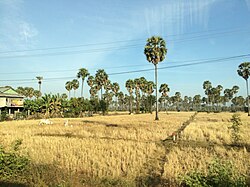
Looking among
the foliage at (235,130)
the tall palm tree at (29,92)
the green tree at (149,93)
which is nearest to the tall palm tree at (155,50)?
the foliage at (235,130)

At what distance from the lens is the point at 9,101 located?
51.1 m

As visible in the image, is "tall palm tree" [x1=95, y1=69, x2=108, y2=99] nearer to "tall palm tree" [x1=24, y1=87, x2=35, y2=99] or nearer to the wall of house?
the wall of house

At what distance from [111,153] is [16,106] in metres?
45.9

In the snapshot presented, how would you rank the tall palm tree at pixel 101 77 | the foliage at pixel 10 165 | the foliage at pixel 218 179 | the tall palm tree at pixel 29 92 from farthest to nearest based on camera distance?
1. the tall palm tree at pixel 29 92
2. the tall palm tree at pixel 101 77
3. the foliage at pixel 10 165
4. the foliage at pixel 218 179

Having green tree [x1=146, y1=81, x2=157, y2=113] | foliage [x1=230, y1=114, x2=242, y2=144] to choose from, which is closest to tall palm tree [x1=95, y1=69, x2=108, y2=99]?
green tree [x1=146, y1=81, x2=157, y2=113]

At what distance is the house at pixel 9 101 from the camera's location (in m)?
49.6

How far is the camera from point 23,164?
8.16 meters

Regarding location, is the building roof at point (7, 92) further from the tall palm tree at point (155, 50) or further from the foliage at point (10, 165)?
the foliage at point (10, 165)

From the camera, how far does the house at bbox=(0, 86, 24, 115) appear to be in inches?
1952

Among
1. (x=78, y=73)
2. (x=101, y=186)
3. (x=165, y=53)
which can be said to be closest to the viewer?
(x=101, y=186)

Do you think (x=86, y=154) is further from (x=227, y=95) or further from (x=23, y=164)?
(x=227, y=95)

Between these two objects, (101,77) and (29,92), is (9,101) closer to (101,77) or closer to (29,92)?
(101,77)

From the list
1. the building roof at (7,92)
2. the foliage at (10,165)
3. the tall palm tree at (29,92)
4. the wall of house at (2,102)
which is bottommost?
the foliage at (10,165)

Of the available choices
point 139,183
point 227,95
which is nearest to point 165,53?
point 139,183
